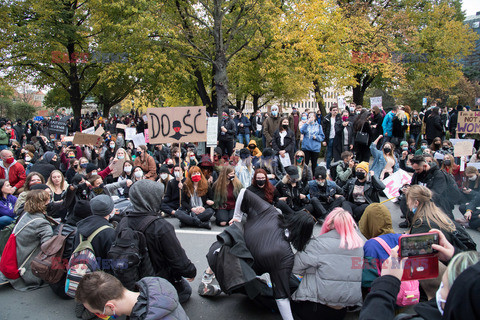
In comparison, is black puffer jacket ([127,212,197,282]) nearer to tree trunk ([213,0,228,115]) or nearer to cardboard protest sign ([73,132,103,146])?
cardboard protest sign ([73,132,103,146])

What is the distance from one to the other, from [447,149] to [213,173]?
707 cm

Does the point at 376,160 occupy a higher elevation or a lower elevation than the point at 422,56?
lower

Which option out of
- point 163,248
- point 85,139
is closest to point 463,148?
point 163,248

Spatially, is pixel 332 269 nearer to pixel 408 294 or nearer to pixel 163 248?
pixel 408 294

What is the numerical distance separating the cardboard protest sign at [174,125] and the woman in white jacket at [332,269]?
4915 mm

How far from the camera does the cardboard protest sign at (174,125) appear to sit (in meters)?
8.02

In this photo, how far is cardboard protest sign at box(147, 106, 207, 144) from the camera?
8023 millimetres

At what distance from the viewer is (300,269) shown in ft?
11.7

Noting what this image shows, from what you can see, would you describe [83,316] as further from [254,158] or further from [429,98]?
[429,98]

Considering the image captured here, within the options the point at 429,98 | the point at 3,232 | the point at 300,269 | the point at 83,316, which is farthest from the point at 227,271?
the point at 429,98

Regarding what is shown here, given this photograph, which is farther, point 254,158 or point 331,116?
point 331,116

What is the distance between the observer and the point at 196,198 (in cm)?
785

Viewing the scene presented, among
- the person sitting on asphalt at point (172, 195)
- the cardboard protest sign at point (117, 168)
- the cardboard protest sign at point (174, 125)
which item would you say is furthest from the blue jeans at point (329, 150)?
the cardboard protest sign at point (117, 168)

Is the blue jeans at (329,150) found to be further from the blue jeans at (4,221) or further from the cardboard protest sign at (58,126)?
the cardboard protest sign at (58,126)
